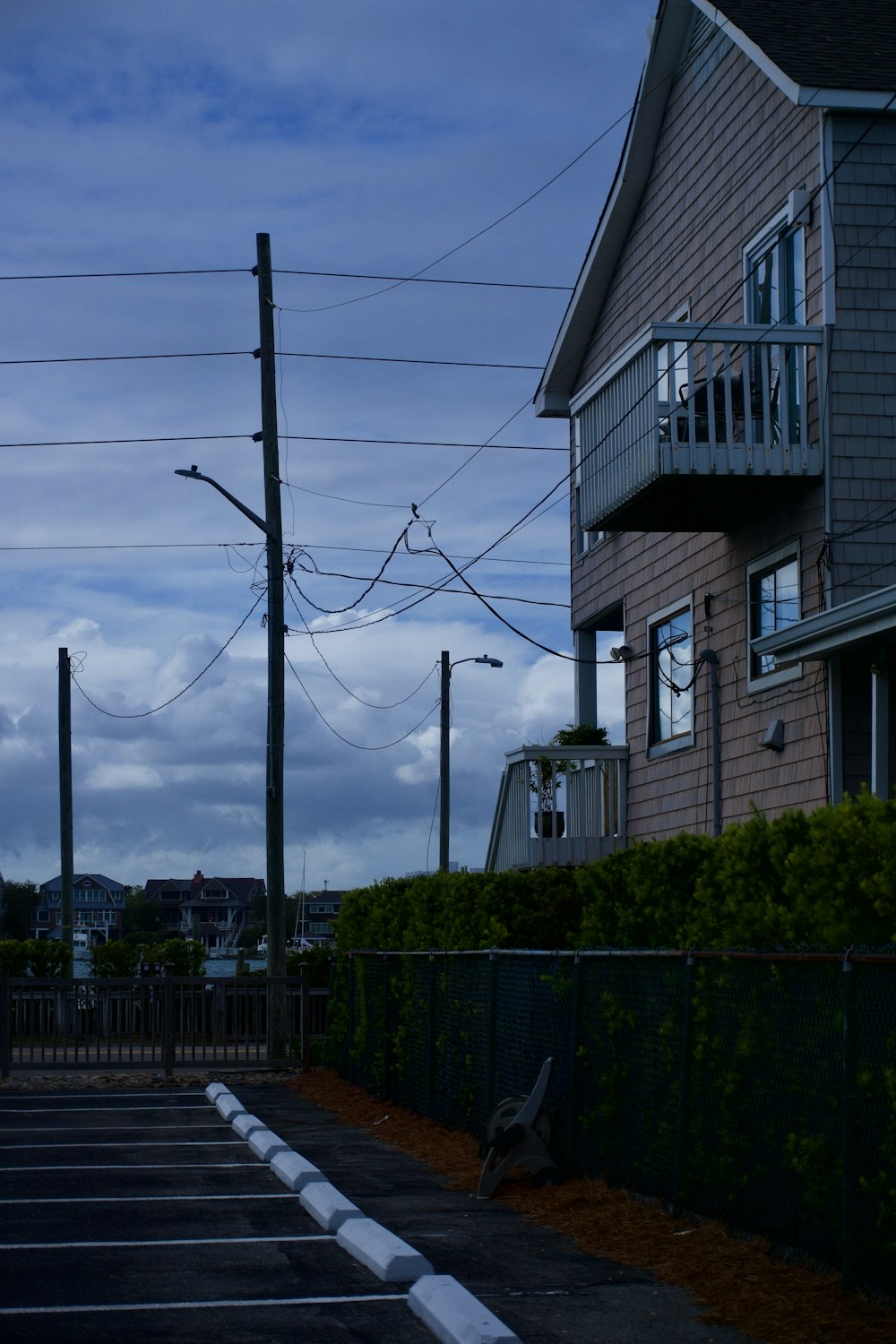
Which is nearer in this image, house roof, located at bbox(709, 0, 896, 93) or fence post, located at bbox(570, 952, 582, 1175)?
fence post, located at bbox(570, 952, 582, 1175)

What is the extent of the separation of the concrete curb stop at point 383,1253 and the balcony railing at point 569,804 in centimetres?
1057

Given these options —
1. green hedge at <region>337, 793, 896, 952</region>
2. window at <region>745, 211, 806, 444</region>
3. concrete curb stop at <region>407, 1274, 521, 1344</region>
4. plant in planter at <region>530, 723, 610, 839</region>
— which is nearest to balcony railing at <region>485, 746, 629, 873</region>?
plant in planter at <region>530, 723, 610, 839</region>

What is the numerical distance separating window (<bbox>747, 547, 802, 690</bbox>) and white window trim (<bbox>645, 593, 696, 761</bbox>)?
5.58 ft

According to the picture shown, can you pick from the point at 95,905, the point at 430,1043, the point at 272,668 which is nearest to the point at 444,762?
the point at 272,668

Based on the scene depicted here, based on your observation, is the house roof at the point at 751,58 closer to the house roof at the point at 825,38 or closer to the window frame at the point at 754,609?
the house roof at the point at 825,38

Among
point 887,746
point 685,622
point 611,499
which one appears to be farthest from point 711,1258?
point 685,622

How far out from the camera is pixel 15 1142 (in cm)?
1489

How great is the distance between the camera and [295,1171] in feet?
38.5

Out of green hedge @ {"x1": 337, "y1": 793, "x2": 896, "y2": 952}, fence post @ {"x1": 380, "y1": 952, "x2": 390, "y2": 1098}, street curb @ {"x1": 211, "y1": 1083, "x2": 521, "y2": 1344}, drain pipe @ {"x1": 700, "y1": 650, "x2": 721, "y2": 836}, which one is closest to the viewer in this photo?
street curb @ {"x1": 211, "y1": 1083, "x2": 521, "y2": 1344}

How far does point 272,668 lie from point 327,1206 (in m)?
14.8

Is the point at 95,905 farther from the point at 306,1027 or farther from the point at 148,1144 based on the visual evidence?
the point at 148,1144

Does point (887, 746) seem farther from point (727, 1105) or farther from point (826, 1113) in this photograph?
point (826, 1113)

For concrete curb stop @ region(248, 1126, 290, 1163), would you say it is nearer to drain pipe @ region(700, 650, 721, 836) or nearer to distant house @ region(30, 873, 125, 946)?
drain pipe @ region(700, 650, 721, 836)

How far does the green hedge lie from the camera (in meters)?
7.96
